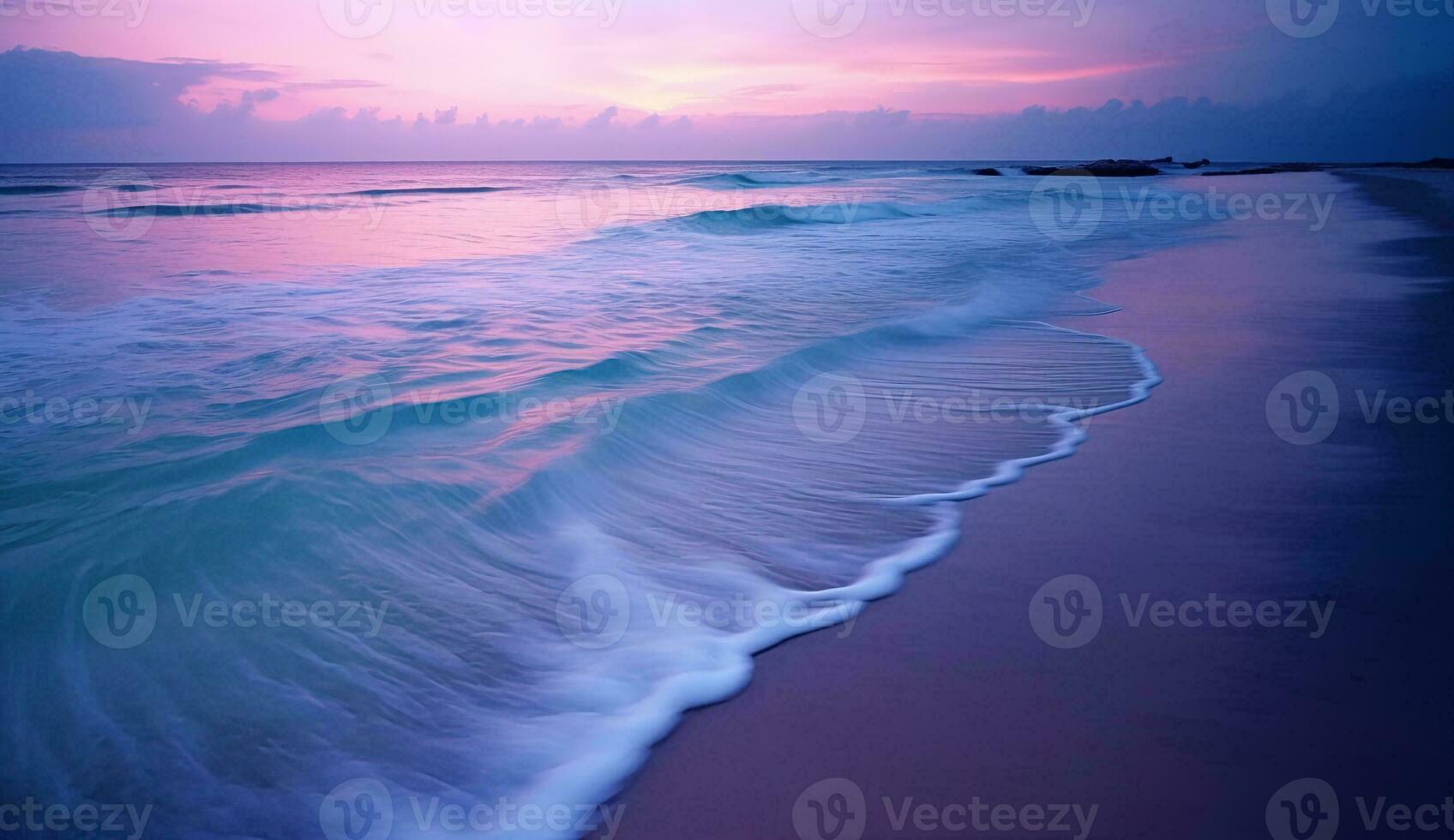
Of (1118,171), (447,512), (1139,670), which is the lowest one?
(1139,670)

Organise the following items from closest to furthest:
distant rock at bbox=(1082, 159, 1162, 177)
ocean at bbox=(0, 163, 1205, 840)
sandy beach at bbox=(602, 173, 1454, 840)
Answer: sandy beach at bbox=(602, 173, 1454, 840)
ocean at bbox=(0, 163, 1205, 840)
distant rock at bbox=(1082, 159, 1162, 177)

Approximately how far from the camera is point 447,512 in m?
4.32

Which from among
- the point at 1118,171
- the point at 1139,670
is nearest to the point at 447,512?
the point at 1139,670

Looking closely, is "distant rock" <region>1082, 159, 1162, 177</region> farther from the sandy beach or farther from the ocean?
the sandy beach

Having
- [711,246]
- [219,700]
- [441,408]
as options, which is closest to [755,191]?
[711,246]

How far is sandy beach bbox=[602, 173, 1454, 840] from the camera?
2.32 metres

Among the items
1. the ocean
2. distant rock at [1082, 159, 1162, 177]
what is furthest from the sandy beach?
distant rock at [1082, 159, 1162, 177]

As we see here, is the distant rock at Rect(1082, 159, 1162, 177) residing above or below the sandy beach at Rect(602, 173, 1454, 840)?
above

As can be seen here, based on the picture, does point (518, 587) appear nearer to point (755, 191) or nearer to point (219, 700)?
point (219, 700)

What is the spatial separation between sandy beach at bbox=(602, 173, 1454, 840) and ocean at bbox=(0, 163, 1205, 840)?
25 centimetres

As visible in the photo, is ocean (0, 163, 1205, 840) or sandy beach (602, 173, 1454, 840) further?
ocean (0, 163, 1205, 840)

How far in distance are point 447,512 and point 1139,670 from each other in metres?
3.29

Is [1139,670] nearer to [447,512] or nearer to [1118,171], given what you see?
[447,512]

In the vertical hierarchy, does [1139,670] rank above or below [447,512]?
below
